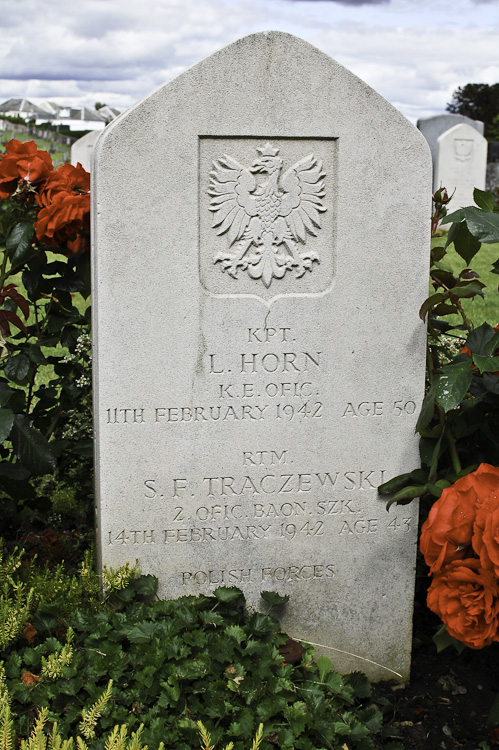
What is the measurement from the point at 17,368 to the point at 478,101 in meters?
30.3

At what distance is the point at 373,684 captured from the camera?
10.2 feet

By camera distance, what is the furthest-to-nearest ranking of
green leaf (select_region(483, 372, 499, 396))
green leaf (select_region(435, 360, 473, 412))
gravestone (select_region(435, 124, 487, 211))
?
gravestone (select_region(435, 124, 487, 211)), green leaf (select_region(483, 372, 499, 396)), green leaf (select_region(435, 360, 473, 412))

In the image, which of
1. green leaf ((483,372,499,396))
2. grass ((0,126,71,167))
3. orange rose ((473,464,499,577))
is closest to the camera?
orange rose ((473,464,499,577))

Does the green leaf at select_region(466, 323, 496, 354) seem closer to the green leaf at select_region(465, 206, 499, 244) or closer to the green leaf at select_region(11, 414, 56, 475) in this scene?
the green leaf at select_region(465, 206, 499, 244)

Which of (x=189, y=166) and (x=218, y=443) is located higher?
(x=189, y=166)

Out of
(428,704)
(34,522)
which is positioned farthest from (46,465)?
(428,704)

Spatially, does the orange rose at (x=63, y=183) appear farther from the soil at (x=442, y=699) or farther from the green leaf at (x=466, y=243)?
the soil at (x=442, y=699)

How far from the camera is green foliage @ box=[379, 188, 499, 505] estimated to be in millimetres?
2572

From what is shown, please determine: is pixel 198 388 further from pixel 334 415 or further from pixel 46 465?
pixel 46 465

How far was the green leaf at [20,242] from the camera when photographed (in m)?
3.15

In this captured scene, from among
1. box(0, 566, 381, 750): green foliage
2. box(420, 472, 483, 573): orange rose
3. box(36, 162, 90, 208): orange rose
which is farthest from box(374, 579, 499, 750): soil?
box(36, 162, 90, 208): orange rose

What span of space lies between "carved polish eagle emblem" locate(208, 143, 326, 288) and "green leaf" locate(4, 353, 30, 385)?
104cm

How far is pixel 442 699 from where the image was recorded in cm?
296

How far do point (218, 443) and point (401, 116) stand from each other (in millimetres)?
1340
